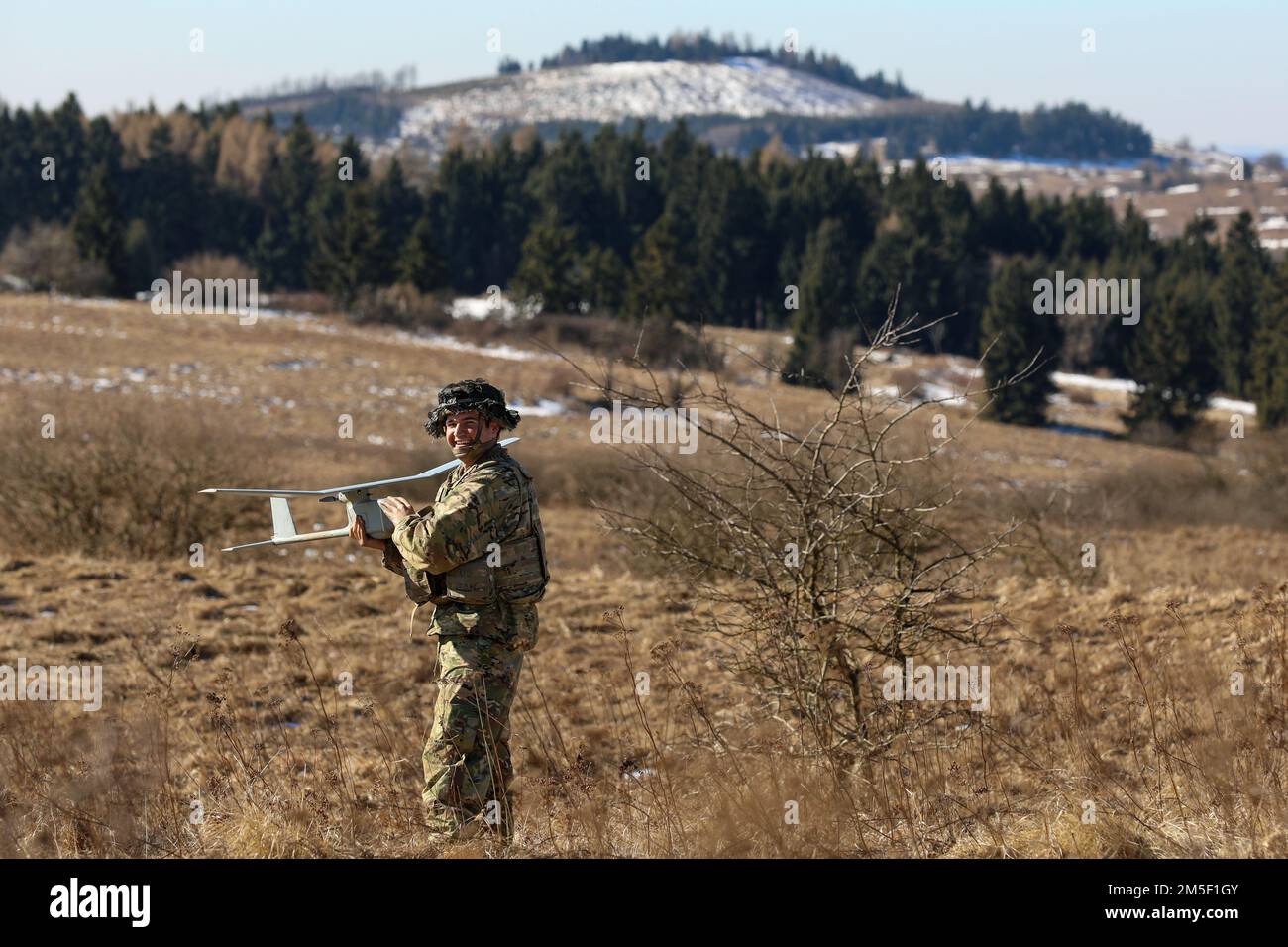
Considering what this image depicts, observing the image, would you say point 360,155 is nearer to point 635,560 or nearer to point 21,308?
point 21,308

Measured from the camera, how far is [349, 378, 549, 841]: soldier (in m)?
4.68

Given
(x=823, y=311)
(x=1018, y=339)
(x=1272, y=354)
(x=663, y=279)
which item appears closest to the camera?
(x=1272, y=354)

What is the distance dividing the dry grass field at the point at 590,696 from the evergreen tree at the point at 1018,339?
2824 cm

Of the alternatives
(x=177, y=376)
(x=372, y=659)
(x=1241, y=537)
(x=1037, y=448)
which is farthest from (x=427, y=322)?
(x=372, y=659)

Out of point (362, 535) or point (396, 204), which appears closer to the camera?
point (362, 535)

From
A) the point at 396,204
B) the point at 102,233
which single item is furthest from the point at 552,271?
the point at 102,233

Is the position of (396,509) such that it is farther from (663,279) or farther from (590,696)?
(663,279)

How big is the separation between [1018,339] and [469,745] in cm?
5261

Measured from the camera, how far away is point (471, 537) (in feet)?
15.3

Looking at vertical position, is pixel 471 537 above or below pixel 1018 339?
above

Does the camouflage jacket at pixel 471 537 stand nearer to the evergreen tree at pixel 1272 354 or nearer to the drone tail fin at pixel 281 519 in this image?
the drone tail fin at pixel 281 519

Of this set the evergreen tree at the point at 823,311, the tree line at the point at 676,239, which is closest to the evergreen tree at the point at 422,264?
the tree line at the point at 676,239

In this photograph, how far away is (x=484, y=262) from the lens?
3071 inches

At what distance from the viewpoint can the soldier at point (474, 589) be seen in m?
4.68
